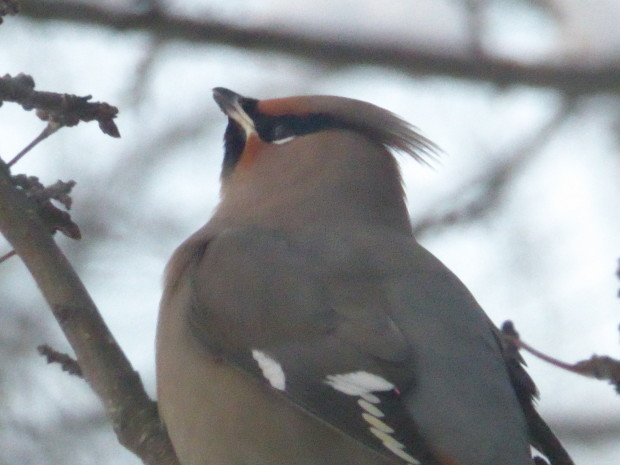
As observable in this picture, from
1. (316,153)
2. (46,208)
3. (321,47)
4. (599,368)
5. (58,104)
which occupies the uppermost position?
(321,47)

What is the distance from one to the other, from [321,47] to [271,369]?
7.05 feet

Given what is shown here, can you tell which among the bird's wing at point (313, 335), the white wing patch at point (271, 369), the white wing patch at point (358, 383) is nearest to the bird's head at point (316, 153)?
the bird's wing at point (313, 335)

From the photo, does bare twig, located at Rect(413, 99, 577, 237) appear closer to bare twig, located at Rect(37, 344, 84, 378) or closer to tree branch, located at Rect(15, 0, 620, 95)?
tree branch, located at Rect(15, 0, 620, 95)

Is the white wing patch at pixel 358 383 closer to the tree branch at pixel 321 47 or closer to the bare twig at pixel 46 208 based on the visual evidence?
the bare twig at pixel 46 208

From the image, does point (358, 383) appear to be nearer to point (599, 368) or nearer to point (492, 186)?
point (599, 368)

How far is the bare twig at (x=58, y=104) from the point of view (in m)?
3.73

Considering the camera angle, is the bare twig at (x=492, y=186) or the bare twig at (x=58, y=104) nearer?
the bare twig at (x=58, y=104)

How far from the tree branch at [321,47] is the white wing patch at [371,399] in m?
2.21

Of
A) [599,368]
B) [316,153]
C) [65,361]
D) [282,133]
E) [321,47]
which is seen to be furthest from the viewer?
[321,47]

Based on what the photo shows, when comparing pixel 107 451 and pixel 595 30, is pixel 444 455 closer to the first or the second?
pixel 107 451

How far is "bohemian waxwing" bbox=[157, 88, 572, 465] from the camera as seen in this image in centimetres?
378

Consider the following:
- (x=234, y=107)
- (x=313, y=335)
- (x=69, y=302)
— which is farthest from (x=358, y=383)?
(x=234, y=107)

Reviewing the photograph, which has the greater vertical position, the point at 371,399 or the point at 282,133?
the point at 282,133

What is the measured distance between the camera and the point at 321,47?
5785mm
